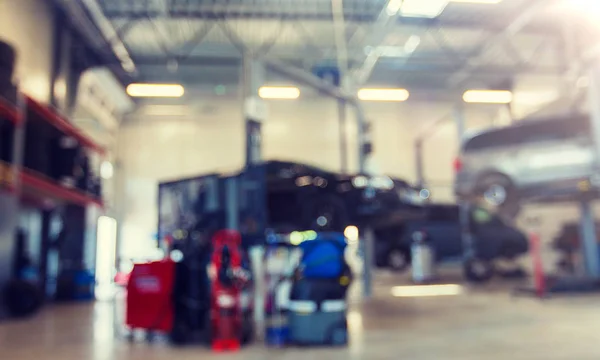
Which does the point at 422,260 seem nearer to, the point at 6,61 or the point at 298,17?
the point at 298,17

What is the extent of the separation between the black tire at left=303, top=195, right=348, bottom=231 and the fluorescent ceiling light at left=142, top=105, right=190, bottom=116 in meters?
9.34

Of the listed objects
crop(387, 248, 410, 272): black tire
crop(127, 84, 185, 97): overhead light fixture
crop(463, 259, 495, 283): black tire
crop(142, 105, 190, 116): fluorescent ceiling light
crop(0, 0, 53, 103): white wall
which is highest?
crop(142, 105, 190, 116): fluorescent ceiling light

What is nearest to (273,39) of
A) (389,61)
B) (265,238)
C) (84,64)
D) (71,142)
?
(389,61)

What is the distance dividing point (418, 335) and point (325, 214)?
1.47 m

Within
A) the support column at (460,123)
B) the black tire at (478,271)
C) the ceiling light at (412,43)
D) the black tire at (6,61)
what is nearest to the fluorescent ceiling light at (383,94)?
the ceiling light at (412,43)

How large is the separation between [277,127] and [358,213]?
9.19m

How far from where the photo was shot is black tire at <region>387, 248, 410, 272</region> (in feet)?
32.1

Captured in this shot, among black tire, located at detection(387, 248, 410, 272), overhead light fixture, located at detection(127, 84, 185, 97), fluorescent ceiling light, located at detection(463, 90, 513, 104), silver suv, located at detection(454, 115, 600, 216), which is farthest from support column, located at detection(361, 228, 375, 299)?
fluorescent ceiling light, located at detection(463, 90, 513, 104)

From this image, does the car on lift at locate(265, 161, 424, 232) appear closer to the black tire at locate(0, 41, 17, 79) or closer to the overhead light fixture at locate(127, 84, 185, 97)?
the black tire at locate(0, 41, 17, 79)

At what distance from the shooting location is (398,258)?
9812mm

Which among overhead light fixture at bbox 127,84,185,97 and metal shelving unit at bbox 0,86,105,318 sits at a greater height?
overhead light fixture at bbox 127,84,185,97

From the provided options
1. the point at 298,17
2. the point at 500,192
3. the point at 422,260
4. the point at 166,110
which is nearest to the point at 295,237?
the point at 500,192

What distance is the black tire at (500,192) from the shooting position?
730cm

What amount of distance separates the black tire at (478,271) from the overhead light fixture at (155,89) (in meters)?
7.58
